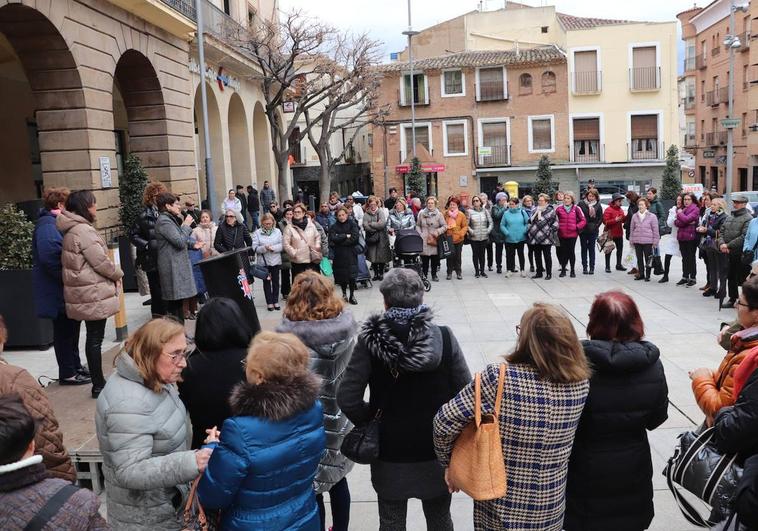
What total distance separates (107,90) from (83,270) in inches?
353

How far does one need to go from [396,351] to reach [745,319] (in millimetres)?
1911

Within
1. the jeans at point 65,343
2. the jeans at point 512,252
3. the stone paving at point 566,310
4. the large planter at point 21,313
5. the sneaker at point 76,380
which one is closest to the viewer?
the stone paving at point 566,310

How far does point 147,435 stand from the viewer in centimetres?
323

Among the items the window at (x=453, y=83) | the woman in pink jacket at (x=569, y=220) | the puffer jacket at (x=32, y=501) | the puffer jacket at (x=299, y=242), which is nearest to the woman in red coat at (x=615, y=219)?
the woman in pink jacket at (x=569, y=220)

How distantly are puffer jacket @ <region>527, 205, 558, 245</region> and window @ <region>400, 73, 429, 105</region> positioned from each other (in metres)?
31.8

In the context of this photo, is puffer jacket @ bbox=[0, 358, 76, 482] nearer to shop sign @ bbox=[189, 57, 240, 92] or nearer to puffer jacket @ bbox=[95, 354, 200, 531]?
puffer jacket @ bbox=[95, 354, 200, 531]

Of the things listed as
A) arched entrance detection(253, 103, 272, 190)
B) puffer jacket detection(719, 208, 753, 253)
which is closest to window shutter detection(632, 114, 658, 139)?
arched entrance detection(253, 103, 272, 190)

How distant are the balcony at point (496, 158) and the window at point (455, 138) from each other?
3.38 ft

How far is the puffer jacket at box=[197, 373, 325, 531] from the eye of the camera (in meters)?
2.96

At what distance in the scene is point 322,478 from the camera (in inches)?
168

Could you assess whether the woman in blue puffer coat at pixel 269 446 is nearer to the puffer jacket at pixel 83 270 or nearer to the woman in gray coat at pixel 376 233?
the puffer jacket at pixel 83 270

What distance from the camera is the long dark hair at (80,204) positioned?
6543 millimetres

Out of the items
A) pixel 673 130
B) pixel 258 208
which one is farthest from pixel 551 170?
pixel 258 208

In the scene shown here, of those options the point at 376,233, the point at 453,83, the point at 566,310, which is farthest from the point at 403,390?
the point at 453,83
